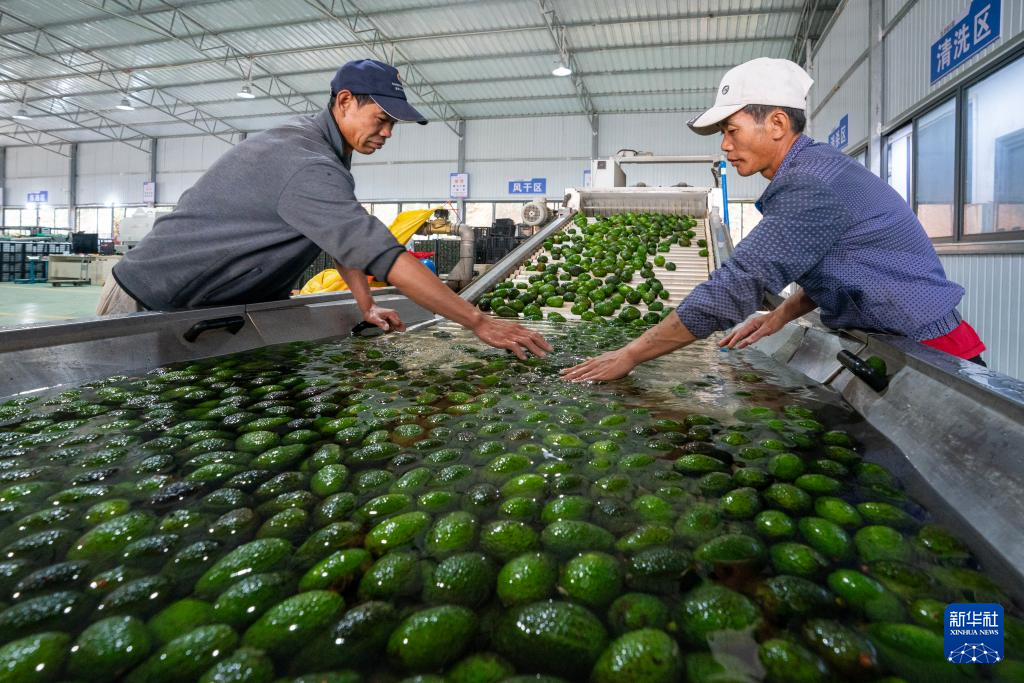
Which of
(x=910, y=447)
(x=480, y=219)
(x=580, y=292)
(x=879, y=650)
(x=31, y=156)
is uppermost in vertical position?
(x=31, y=156)

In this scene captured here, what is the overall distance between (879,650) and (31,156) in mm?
44029

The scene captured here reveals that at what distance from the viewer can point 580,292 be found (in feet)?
17.7

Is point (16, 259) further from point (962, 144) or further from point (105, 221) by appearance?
point (962, 144)

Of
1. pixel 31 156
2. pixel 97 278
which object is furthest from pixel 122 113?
pixel 97 278

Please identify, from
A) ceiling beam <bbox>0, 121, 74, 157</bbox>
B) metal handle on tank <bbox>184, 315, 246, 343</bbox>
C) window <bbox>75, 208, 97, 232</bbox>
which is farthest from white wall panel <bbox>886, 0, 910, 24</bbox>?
window <bbox>75, 208, 97, 232</bbox>

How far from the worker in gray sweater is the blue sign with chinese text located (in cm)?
198

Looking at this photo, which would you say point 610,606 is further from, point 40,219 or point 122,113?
point 40,219

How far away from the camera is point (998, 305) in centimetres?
612

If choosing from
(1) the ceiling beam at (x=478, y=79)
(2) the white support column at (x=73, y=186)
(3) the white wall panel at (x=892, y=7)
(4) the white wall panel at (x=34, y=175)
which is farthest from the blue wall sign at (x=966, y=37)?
(4) the white wall panel at (x=34, y=175)

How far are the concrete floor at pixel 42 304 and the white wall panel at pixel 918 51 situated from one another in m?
10.8

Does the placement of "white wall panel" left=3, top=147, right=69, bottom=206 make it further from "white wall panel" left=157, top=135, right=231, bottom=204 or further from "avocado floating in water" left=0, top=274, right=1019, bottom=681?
"avocado floating in water" left=0, top=274, right=1019, bottom=681

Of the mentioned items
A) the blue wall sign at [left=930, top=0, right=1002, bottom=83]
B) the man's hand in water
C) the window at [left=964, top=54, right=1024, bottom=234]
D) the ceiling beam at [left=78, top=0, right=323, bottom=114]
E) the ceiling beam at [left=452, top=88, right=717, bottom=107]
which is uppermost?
the ceiling beam at [left=78, top=0, right=323, bottom=114]

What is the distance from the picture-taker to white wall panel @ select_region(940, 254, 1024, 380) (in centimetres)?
577

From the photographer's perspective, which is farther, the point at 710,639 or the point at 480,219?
the point at 480,219
